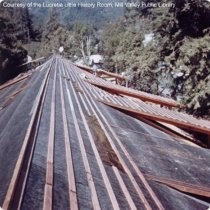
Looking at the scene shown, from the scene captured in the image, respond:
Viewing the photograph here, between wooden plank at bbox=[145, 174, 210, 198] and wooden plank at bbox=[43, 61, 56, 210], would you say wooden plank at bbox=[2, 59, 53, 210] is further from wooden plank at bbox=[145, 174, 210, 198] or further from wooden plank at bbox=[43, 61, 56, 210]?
wooden plank at bbox=[145, 174, 210, 198]

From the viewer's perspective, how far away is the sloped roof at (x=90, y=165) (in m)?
1.94

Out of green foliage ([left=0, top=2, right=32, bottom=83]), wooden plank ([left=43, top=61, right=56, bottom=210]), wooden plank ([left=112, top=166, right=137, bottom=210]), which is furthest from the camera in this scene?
green foliage ([left=0, top=2, right=32, bottom=83])

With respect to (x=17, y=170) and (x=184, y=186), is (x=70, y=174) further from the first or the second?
(x=184, y=186)

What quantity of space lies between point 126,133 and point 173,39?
7.37m

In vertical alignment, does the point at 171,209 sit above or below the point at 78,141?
below

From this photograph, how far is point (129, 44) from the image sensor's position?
20.1m

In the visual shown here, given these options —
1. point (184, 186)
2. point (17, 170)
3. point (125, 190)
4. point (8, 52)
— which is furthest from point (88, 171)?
point (8, 52)

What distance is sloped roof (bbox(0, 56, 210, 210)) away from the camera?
1.94 m

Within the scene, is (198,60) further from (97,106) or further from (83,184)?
(83,184)

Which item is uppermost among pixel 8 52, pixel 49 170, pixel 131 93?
pixel 8 52

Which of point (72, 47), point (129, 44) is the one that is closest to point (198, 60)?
point (129, 44)

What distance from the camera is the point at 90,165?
2.51 meters

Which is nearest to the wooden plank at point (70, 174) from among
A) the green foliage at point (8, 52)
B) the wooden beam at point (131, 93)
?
the wooden beam at point (131, 93)

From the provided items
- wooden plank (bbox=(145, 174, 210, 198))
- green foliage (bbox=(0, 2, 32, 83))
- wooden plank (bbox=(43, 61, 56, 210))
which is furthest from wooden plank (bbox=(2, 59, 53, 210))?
green foliage (bbox=(0, 2, 32, 83))
